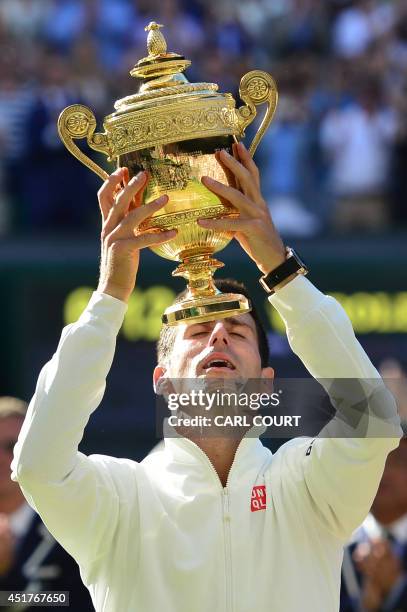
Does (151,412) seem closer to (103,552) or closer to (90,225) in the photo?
(90,225)

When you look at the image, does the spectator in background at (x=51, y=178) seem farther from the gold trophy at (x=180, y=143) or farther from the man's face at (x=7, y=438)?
the gold trophy at (x=180, y=143)

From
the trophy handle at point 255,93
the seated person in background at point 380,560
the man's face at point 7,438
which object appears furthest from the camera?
the seated person in background at point 380,560

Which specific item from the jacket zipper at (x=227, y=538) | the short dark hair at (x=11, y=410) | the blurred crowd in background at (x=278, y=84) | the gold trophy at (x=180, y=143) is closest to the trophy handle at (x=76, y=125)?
the gold trophy at (x=180, y=143)

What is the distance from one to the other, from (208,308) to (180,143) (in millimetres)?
462

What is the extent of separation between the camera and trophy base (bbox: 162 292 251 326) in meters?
4.61

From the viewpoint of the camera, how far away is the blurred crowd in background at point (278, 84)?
34.0 feet

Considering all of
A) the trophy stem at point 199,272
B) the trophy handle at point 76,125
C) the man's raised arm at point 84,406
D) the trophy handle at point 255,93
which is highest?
the trophy handle at point 255,93

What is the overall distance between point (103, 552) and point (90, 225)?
580 cm

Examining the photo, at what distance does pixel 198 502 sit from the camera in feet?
Answer: 14.8

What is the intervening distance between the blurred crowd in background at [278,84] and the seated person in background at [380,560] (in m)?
3.14

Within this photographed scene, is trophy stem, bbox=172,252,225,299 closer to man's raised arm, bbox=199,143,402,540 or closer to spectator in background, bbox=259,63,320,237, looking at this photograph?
man's raised arm, bbox=199,143,402,540

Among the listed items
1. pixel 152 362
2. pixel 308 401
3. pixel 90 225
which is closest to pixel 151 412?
pixel 152 362

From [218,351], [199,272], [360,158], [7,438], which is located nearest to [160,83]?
[199,272]

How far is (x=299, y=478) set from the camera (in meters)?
4.55
